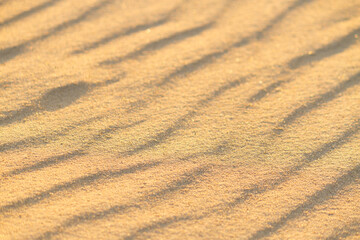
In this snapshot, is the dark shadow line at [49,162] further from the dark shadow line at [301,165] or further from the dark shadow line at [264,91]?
the dark shadow line at [264,91]

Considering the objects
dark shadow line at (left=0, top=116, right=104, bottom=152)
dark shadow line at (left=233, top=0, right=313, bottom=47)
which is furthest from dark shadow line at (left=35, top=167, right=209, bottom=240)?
dark shadow line at (left=233, top=0, right=313, bottom=47)

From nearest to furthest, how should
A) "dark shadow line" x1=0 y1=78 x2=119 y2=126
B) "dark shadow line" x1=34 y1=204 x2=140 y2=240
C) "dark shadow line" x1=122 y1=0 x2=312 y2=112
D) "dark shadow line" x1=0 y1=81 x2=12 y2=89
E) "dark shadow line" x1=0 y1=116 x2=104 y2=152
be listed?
1. "dark shadow line" x1=34 y1=204 x2=140 y2=240
2. "dark shadow line" x1=0 y1=116 x2=104 y2=152
3. "dark shadow line" x1=0 y1=78 x2=119 y2=126
4. "dark shadow line" x1=0 y1=81 x2=12 y2=89
5. "dark shadow line" x1=122 y1=0 x2=312 y2=112

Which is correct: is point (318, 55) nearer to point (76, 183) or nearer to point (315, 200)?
point (315, 200)

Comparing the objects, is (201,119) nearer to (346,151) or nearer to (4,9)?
(346,151)

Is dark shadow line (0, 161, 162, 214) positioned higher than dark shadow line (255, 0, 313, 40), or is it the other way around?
dark shadow line (255, 0, 313, 40)

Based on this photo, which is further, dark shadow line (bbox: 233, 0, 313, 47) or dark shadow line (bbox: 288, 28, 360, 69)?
dark shadow line (bbox: 233, 0, 313, 47)

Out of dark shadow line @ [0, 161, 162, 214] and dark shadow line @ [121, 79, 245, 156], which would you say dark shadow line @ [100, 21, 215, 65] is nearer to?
dark shadow line @ [121, 79, 245, 156]
